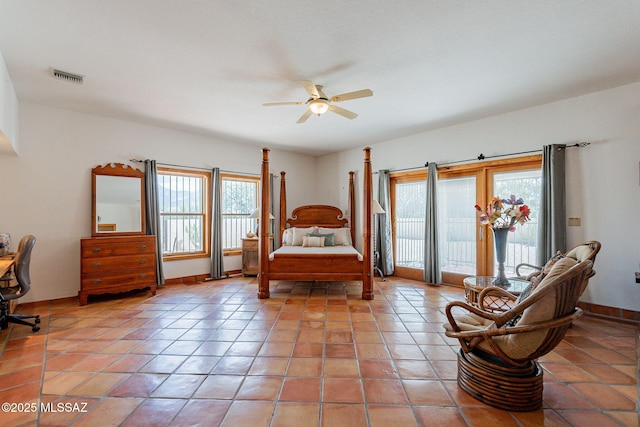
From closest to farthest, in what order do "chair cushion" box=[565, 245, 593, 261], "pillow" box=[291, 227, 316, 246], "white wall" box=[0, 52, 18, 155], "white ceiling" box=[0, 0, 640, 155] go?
"white ceiling" box=[0, 0, 640, 155] → "chair cushion" box=[565, 245, 593, 261] → "white wall" box=[0, 52, 18, 155] → "pillow" box=[291, 227, 316, 246]

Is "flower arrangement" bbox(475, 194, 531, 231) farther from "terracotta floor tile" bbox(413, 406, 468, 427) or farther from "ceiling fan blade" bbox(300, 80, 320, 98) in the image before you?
"ceiling fan blade" bbox(300, 80, 320, 98)

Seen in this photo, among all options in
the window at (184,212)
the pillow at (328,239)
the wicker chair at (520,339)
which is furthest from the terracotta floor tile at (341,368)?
the window at (184,212)

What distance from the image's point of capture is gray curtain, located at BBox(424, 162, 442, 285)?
4.71 meters

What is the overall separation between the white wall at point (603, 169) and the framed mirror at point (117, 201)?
19.4 feet

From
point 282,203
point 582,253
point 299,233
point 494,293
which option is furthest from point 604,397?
point 282,203

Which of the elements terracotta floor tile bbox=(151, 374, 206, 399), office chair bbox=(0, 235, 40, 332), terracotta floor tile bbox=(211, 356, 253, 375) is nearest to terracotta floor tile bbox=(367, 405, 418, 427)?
terracotta floor tile bbox=(211, 356, 253, 375)

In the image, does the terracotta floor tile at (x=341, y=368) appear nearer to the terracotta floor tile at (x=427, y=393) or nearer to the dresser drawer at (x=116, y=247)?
A: the terracotta floor tile at (x=427, y=393)

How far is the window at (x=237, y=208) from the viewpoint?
5676 mm

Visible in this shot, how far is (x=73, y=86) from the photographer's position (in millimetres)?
3197

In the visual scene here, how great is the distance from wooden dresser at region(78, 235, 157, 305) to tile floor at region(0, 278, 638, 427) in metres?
0.38

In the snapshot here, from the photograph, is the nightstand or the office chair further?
the nightstand

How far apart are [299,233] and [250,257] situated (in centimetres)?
112

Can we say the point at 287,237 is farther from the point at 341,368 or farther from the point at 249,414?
the point at 249,414

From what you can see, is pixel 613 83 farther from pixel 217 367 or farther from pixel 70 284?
pixel 70 284
